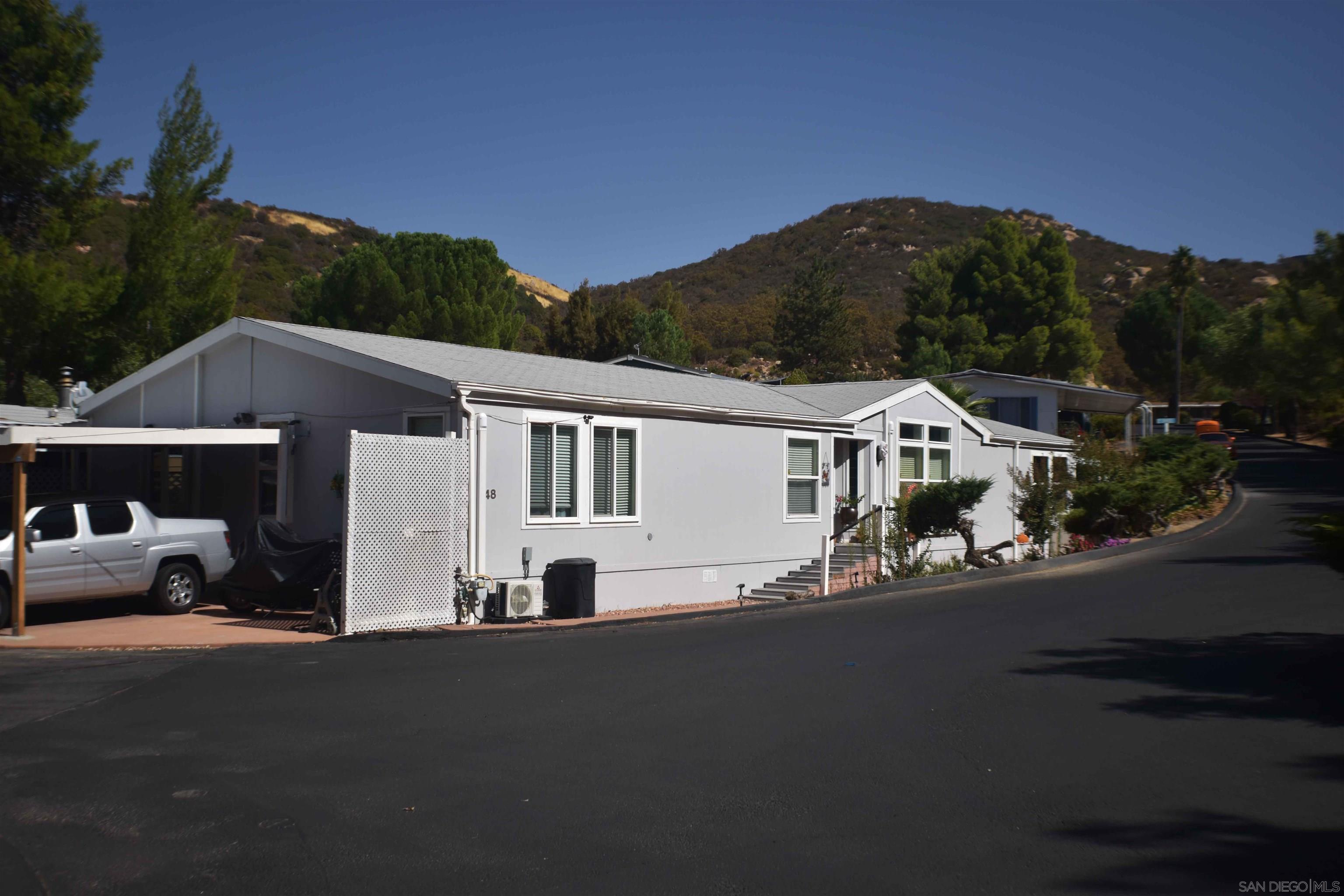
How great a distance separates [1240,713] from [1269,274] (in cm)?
9308

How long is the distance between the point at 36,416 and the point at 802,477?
13.8 metres

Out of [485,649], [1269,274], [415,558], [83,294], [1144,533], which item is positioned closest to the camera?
[485,649]

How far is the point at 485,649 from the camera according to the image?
1123cm

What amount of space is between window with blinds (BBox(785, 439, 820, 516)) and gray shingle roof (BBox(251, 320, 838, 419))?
64 centimetres

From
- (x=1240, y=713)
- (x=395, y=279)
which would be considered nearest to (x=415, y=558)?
(x=1240, y=713)

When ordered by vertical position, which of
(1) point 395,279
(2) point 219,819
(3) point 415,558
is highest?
(1) point 395,279

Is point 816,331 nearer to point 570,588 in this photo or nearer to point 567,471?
point 567,471

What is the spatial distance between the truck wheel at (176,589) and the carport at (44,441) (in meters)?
1.74

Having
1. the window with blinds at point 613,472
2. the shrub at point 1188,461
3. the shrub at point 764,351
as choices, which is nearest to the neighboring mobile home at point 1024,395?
the shrub at point 1188,461

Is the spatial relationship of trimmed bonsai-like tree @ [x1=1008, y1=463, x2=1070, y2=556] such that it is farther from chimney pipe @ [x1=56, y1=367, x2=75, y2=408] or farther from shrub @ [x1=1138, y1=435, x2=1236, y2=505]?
chimney pipe @ [x1=56, y1=367, x2=75, y2=408]

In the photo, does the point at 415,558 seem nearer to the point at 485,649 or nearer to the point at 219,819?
the point at 485,649

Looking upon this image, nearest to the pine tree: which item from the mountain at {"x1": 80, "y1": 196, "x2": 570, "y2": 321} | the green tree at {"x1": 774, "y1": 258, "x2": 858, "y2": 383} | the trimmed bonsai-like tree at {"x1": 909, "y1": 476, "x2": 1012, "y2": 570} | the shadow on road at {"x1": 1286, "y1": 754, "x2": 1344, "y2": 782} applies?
the mountain at {"x1": 80, "y1": 196, "x2": 570, "y2": 321}

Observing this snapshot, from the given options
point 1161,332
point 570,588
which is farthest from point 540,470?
point 1161,332

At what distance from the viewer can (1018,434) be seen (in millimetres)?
27062
